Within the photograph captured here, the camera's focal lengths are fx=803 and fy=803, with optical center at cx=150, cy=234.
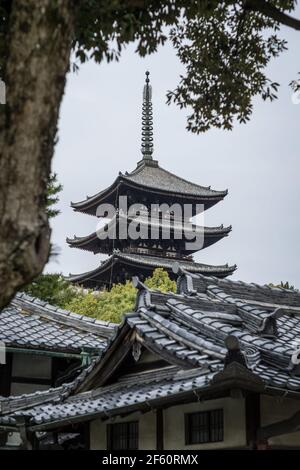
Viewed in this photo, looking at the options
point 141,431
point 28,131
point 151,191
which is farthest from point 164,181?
point 28,131

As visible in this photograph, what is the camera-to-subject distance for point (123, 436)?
1352 cm

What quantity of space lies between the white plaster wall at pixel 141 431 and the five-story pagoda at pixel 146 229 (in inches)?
1360

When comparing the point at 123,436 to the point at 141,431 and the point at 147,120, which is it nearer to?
the point at 141,431

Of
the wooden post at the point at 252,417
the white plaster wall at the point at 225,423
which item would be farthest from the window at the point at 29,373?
A: the wooden post at the point at 252,417

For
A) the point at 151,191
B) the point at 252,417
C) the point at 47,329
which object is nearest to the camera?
the point at 252,417

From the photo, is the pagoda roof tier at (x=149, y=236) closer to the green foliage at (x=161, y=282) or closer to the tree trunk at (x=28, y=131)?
the green foliage at (x=161, y=282)

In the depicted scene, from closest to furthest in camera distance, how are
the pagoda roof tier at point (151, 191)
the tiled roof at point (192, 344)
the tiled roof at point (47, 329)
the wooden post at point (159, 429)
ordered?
1. the tiled roof at point (192, 344)
2. the wooden post at point (159, 429)
3. the tiled roof at point (47, 329)
4. the pagoda roof tier at point (151, 191)

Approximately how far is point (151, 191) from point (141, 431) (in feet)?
132

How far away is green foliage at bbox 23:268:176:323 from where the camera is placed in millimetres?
30828

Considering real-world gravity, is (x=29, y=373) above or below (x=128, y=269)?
below

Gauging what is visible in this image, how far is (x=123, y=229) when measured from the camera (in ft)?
171

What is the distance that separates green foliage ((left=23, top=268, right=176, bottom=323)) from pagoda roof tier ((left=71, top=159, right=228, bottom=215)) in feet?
37.2

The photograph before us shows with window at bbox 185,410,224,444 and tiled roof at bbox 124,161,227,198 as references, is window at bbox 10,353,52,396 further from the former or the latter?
tiled roof at bbox 124,161,227,198
